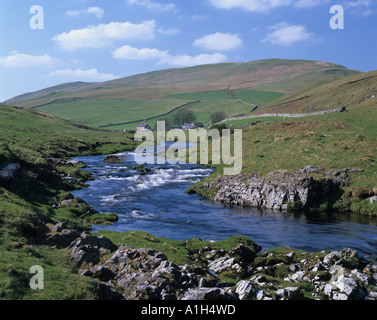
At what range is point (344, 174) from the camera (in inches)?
1583

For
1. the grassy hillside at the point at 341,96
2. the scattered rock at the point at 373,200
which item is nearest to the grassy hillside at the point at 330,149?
the scattered rock at the point at 373,200

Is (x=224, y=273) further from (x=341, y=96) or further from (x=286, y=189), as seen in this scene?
(x=341, y=96)

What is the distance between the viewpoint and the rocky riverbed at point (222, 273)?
14.9 metres

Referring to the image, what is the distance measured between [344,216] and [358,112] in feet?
155

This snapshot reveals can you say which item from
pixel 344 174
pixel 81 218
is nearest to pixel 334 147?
pixel 344 174

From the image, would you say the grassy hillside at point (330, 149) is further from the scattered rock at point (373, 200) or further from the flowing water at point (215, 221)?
the flowing water at point (215, 221)

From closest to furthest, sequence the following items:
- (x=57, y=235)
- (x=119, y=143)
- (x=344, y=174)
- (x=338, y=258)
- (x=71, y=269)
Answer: (x=71, y=269) → (x=338, y=258) → (x=57, y=235) → (x=344, y=174) → (x=119, y=143)

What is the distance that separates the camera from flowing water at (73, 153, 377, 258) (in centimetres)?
2759

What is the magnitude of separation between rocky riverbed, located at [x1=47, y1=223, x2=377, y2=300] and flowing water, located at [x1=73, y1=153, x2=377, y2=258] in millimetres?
5103

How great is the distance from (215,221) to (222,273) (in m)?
14.6

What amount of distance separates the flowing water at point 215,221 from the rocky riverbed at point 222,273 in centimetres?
510

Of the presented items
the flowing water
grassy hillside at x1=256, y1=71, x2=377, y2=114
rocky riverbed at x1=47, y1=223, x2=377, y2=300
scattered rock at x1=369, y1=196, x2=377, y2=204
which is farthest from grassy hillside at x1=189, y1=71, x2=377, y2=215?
grassy hillside at x1=256, y1=71, x2=377, y2=114

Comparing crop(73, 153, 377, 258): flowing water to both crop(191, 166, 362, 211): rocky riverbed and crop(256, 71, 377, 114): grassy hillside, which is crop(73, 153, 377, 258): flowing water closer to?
crop(191, 166, 362, 211): rocky riverbed

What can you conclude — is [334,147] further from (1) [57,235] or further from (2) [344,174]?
(1) [57,235]
